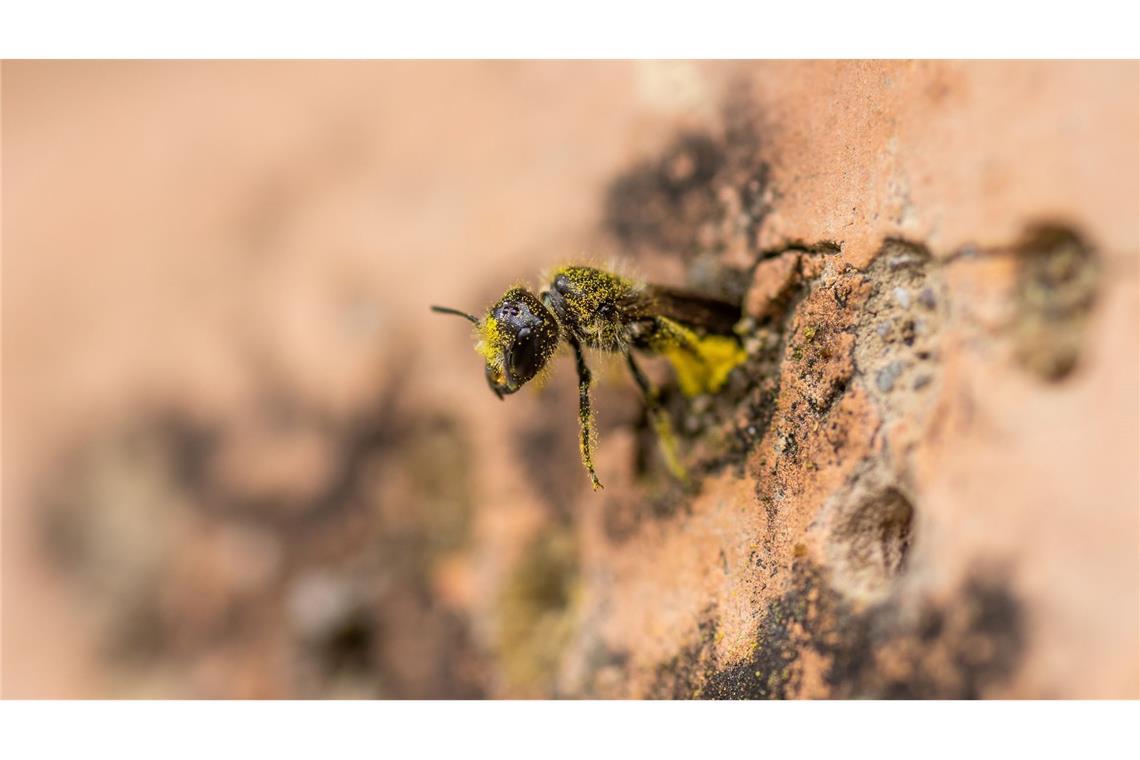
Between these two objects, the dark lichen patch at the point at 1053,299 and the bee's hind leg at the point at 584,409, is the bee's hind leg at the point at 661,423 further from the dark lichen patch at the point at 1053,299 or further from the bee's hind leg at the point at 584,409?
the dark lichen patch at the point at 1053,299

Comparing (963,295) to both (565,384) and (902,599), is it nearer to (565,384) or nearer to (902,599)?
(902,599)

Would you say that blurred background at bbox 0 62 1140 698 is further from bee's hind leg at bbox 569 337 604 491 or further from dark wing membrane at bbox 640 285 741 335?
bee's hind leg at bbox 569 337 604 491

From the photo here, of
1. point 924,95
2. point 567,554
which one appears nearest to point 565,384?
point 567,554

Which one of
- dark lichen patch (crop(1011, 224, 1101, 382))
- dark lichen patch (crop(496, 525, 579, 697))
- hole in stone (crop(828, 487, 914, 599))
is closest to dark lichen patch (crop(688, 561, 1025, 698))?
hole in stone (crop(828, 487, 914, 599))

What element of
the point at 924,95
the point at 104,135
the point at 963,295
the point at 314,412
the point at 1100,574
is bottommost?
the point at 1100,574

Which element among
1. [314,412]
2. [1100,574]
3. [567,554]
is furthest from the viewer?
[314,412]

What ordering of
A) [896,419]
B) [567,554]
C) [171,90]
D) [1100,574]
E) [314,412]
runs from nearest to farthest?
[1100,574] < [896,419] < [567,554] < [314,412] < [171,90]
